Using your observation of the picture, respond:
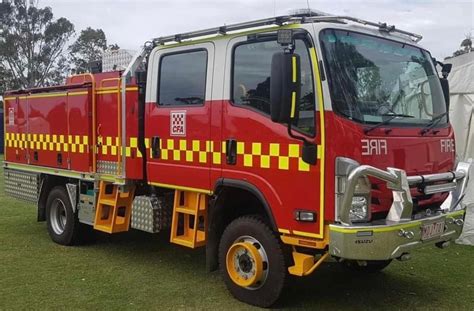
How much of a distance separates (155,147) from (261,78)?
5.22 feet

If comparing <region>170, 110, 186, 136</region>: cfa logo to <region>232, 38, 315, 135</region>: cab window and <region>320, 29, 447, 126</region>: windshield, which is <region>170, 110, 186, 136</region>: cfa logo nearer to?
<region>232, 38, 315, 135</region>: cab window

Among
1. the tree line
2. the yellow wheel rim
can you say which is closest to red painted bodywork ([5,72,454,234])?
the yellow wheel rim

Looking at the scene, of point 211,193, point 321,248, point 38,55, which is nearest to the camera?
point 321,248

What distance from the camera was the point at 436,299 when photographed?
5328 mm

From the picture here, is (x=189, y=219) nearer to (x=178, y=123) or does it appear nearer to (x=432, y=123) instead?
(x=178, y=123)

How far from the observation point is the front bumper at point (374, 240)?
13.5 feet

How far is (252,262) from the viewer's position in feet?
16.2

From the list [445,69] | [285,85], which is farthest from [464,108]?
[285,85]

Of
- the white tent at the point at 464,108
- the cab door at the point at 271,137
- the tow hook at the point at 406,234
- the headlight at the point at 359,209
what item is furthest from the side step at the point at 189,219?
the white tent at the point at 464,108

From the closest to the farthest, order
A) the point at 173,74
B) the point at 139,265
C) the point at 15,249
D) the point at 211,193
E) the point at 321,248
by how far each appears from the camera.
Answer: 1. the point at 321,248
2. the point at 211,193
3. the point at 173,74
4. the point at 139,265
5. the point at 15,249

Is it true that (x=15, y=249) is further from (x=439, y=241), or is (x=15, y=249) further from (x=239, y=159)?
(x=439, y=241)

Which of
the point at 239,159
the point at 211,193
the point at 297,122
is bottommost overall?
the point at 211,193

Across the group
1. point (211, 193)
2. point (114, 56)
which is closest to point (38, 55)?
point (114, 56)

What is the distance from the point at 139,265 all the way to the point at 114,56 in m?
2.77
